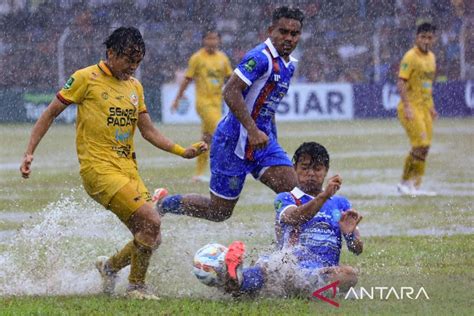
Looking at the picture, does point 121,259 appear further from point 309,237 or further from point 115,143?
point 309,237

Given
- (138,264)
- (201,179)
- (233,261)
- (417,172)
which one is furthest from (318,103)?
(233,261)

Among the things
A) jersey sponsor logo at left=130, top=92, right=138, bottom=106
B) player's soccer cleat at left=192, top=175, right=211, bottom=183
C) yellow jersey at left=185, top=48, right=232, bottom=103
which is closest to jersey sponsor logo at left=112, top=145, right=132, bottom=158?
jersey sponsor logo at left=130, top=92, right=138, bottom=106

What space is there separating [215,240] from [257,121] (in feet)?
6.08

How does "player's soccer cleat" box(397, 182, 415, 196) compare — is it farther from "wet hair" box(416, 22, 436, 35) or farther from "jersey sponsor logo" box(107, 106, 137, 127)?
"jersey sponsor logo" box(107, 106, 137, 127)

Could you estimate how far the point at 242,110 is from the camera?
26.4 ft

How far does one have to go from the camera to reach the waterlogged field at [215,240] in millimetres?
6938

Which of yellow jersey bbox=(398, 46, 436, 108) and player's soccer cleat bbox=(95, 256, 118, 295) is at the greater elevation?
yellow jersey bbox=(398, 46, 436, 108)

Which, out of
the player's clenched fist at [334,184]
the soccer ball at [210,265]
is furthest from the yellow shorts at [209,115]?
the player's clenched fist at [334,184]

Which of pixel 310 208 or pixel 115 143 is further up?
pixel 115 143

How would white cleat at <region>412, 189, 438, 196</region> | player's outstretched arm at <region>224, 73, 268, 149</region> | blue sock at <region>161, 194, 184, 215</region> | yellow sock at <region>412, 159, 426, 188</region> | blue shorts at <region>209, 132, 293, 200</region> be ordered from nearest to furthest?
player's outstretched arm at <region>224, 73, 268, 149</region> → blue shorts at <region>209, 132, 293, 200</region> → blue sock at <region>161, 194, 184, 215</region> → white cleat at <region>412, 189, 438, 196</region> → yellow sock at <region>412, 159, 426, 188</region>

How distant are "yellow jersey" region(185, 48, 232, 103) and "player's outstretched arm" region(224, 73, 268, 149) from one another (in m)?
9.16

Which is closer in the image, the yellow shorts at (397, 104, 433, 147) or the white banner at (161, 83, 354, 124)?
the yellow shorts at (397, 104, 433, 147)

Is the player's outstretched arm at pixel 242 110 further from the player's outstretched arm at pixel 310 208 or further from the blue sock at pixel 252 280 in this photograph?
the blue sock at pixel 252 280

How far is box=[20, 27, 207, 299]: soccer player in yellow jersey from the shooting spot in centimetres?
729
